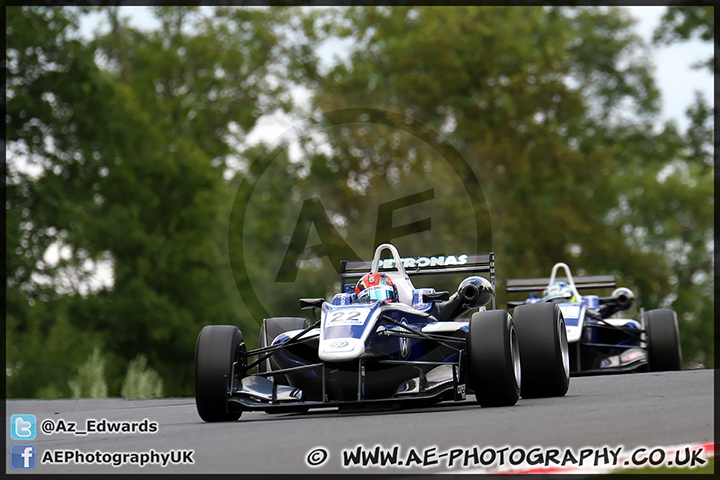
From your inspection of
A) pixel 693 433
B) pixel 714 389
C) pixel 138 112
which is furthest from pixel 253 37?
pixel 693 433

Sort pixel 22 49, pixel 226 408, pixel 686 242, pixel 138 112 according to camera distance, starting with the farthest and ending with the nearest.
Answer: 1. pixel 686 242
2. pixel 138 112
3. pixel 22 49
4. pixel 226 408

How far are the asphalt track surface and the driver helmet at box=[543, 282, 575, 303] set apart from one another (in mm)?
5572

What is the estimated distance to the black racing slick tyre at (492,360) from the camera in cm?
843

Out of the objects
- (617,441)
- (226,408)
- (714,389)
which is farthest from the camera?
(714,389)

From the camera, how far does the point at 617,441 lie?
6.11 m

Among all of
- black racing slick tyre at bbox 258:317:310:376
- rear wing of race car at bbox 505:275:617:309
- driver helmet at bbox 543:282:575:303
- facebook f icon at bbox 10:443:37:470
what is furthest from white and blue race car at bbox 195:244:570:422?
rear wing of race car at bbox 505:275:617:309

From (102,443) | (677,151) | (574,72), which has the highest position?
(574,72)

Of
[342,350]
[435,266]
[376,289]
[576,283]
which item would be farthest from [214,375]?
[576,283]

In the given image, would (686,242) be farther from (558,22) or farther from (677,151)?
(558,22)

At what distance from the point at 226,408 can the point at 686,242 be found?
3745 cm

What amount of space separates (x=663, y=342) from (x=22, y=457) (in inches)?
401

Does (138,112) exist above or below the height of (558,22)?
below

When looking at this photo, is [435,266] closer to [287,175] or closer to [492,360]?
[492,360]

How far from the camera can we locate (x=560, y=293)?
15.7m
